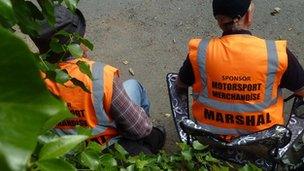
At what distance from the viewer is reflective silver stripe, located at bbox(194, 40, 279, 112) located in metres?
2.96

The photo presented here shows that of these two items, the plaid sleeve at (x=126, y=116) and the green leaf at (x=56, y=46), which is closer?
the green leaf at (x=56, y=46)

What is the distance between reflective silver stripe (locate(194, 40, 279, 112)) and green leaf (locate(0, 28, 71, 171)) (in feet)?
8.44

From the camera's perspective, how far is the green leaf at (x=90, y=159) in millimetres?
1627

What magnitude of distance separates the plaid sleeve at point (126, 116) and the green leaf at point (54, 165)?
7.69ft

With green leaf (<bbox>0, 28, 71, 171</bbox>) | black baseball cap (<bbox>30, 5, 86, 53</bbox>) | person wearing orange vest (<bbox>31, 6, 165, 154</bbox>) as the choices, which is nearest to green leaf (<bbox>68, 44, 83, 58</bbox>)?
person wearing orange vest (<bbox>31, 6, 165, 154</bbox>)

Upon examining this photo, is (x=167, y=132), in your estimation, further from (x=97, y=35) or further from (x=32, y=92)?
(x=32, y=92)

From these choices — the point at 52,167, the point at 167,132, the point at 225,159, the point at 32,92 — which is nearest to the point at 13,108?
A: the point at 32,92

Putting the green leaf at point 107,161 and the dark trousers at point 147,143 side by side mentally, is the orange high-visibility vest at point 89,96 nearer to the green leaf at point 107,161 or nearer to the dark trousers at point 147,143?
the dark trousers at point 147,143

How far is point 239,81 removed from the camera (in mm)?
2959

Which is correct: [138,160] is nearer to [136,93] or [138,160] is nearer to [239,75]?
[239,75]

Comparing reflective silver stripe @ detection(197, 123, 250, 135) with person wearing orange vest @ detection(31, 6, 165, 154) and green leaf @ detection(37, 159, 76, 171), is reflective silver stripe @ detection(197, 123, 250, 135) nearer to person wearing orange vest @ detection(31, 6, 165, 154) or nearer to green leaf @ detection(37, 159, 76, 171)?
person wearing orange vest @ detection(31, 6, 165, 154)

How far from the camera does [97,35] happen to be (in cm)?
532

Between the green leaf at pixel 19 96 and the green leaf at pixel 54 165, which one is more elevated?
the green leaf at pixel 19 96

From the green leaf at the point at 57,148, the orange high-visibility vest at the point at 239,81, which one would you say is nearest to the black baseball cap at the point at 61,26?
the orange high-visibility vest at the point at 239,81
